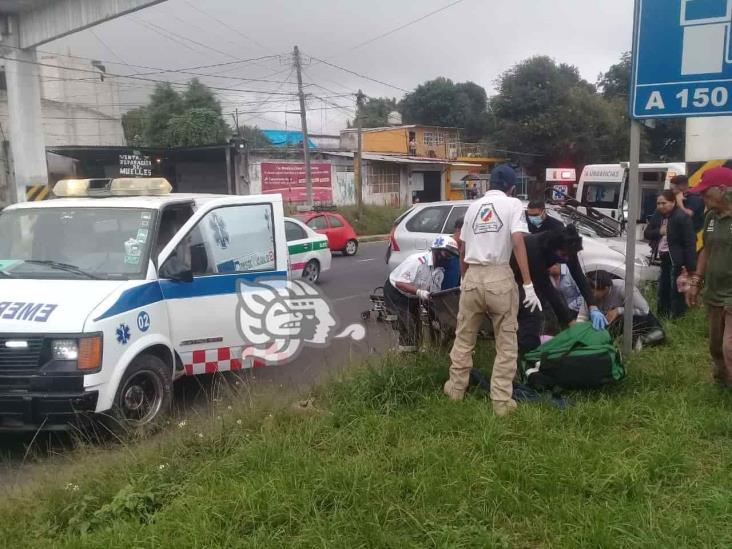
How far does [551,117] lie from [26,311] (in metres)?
44.5

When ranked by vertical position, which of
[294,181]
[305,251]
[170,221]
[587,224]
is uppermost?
[294,181]

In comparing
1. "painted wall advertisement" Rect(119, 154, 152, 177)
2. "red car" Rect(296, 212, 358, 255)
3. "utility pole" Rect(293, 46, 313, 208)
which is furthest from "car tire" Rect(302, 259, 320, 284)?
"painted wall advertisement" Rect(119, 154, 152, 177)

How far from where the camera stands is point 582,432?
12.9 ft

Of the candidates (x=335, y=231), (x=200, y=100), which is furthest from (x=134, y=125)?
(x=335, y=231)

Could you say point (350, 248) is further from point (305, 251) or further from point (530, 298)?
point (530, 298)

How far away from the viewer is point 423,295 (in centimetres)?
579

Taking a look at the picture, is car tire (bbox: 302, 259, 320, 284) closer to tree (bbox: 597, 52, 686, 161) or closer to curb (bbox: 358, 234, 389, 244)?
curb (bbox: 358, 234, 389, 244)

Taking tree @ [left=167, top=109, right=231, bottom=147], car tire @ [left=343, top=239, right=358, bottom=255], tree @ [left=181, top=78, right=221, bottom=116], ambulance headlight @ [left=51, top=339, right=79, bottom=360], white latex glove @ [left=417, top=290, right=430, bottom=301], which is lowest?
car tire @ [left=343, top=239, right=358, bottom=255]

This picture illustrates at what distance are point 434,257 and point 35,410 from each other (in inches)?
138

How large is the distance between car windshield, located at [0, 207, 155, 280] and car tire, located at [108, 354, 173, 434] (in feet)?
2.34

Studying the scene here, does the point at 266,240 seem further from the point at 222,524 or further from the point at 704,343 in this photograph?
the point at 704,343

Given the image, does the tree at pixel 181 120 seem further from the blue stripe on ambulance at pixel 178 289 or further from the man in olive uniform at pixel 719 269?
the man in olive uniform at pixel 719 269

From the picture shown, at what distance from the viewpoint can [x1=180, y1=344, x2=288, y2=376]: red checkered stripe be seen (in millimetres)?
5617

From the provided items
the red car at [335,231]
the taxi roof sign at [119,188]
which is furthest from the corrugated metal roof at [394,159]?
the taxi roof sign at [119,188]
